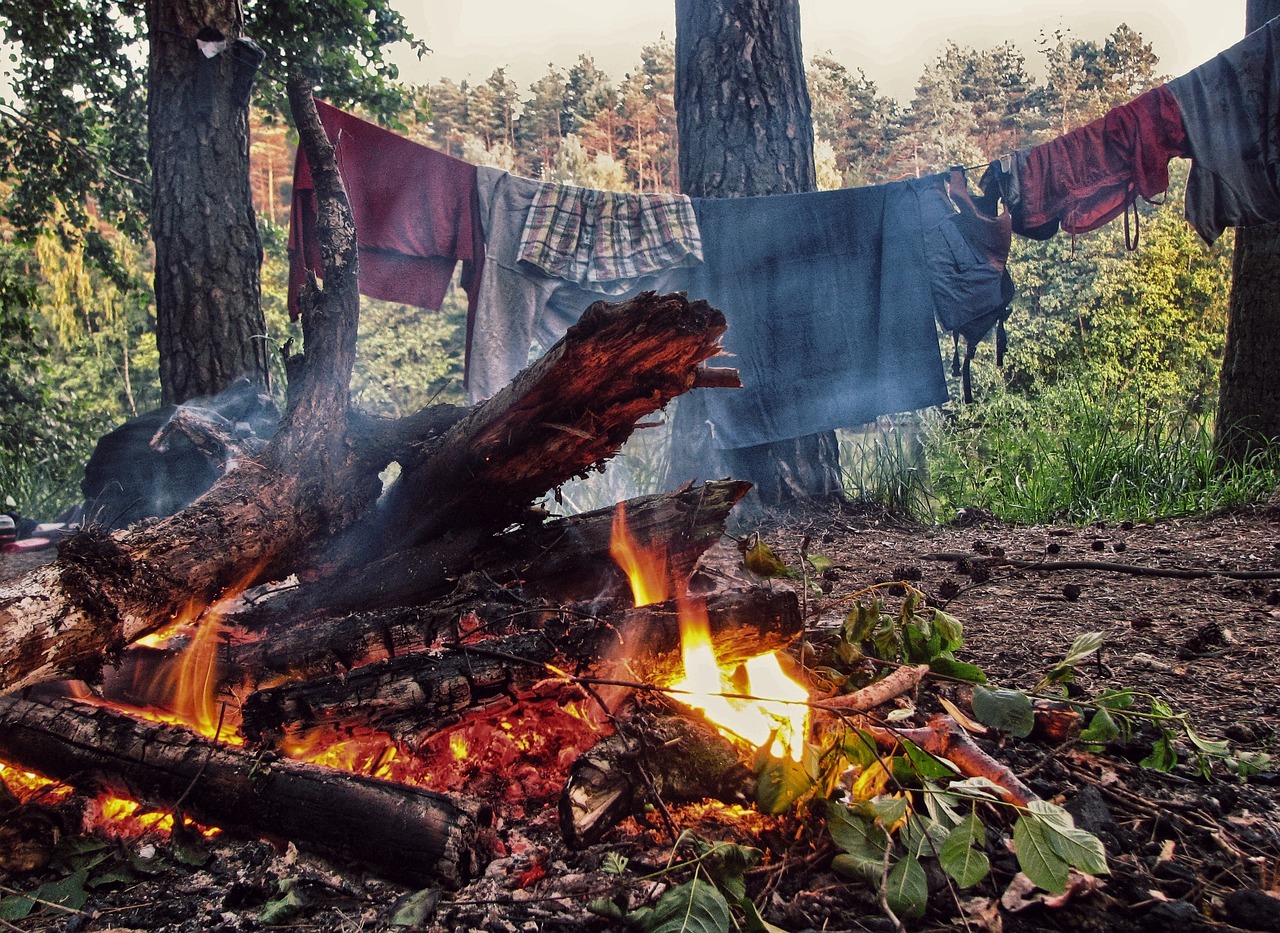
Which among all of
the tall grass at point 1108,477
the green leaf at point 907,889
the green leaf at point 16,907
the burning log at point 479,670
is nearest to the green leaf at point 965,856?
the green leaf at point 907,889

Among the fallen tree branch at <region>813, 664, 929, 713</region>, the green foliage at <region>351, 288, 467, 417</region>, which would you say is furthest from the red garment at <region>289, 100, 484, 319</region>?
the green foliage at <region>351, 288, 467, 417</region>

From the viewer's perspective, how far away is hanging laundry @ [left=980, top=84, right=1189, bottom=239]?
12.0 ft

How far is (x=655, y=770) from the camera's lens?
4.82 ft

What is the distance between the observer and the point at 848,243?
4.12 metres

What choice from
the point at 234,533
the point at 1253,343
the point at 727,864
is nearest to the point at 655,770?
the point at 727,864

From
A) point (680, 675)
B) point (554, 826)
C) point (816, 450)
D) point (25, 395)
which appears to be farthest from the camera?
point (25, 395)

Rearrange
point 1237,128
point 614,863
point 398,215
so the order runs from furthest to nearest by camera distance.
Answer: point 398,215 → point 1237,128 → point 614,863

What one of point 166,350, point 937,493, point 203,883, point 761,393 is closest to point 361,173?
point 166,350

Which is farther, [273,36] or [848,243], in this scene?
[273,36]

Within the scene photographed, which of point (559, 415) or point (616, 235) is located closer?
point (559, 415)

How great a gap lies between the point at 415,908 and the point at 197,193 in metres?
3.92

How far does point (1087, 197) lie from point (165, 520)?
14.2ft

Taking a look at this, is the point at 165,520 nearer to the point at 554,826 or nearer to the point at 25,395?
the point at 554,826

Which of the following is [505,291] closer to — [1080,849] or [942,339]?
[1080,849]
